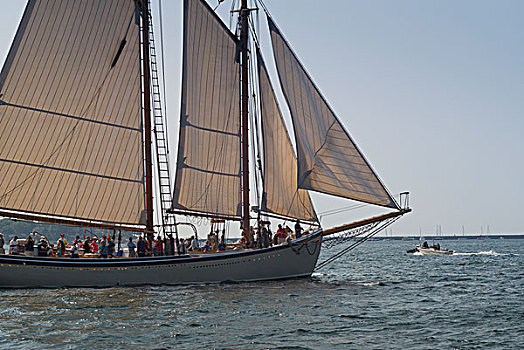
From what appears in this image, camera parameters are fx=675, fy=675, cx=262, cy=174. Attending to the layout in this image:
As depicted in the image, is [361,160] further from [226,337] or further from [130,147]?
[226,337]

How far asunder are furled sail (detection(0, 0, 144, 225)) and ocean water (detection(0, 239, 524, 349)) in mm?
5094

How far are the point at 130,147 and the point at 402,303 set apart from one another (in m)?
16.3

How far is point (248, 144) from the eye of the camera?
39281mm

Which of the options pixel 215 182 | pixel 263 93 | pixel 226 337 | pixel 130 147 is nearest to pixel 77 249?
pixel 130 147

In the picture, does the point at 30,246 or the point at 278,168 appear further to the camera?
the point at 278,168

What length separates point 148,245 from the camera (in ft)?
117

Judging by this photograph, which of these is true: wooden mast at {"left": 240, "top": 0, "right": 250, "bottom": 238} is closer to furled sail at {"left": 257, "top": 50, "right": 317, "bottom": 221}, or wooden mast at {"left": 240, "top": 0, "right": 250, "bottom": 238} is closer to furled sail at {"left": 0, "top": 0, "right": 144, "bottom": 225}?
furled sail at {"left": 257, "top": 50, "right": 317, "bottom": 221}

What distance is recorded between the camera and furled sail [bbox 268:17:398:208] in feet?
116

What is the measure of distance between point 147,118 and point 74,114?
4.01m

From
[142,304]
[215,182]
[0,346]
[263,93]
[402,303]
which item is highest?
[263,93]

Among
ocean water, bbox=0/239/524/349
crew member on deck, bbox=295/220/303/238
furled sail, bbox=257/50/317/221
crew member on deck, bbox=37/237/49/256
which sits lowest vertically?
ocean water, bbox=0/239/524/349

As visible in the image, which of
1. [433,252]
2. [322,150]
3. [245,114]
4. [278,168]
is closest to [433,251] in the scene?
[433,252]

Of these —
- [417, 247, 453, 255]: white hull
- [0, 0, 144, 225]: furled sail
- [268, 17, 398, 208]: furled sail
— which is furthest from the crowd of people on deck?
[417, 247, 453, 255]: white hull

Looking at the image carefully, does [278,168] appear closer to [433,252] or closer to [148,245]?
Result: [148,245]
